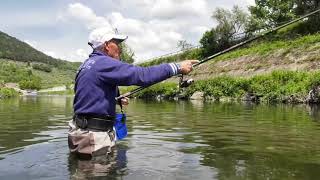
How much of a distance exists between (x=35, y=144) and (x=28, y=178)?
4.06 m

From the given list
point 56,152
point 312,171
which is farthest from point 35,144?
point 312,171

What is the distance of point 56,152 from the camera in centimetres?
953

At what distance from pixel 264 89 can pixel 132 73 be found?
36.7m

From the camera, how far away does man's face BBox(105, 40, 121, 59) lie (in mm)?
7855

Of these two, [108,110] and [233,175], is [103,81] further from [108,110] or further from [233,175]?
[233,175]

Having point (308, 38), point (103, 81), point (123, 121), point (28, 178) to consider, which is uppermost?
point (308, 38)

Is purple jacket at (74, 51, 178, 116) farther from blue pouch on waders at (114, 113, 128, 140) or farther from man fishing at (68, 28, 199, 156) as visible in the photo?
blue pouch on waders at (114, 113, 128, 140)

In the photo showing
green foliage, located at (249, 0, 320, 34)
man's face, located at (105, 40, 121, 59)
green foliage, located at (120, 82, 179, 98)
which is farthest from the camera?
green foliage, located at (249, 0, 320, 34)


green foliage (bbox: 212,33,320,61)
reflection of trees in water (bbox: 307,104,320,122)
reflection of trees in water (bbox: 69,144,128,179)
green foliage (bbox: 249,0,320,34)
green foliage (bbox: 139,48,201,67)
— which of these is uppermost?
green foliage (bbox: 249,0,320,34)

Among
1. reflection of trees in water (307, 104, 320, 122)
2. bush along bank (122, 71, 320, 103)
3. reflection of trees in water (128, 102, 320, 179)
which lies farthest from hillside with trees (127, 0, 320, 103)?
reflection of trees in water (128, 102, 320, 179)

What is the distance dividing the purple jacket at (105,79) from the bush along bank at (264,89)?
2971 cm

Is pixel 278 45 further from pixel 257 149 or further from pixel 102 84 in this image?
Result: pixel 102 84

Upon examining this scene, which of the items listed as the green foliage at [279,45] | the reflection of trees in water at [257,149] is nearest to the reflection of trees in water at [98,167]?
the reflection of trees in water at [257,149]

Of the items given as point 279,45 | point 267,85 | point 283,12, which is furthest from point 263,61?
point 283,12
